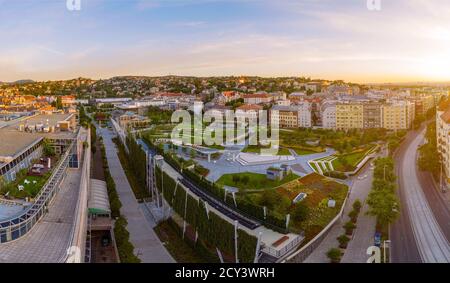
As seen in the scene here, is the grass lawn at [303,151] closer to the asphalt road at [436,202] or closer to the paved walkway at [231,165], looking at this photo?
the paved walkway at [231,165]

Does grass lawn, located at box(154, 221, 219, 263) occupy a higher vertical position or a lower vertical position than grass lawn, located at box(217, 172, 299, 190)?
lower

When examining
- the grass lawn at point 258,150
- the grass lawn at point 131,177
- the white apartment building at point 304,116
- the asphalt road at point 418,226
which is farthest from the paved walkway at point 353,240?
the white apartment building at point 304,116

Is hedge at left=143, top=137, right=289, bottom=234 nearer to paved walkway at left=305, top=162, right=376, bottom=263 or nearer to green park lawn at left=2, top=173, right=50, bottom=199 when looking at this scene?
paved walkway at left=305, top=162, right=376, bottom=263

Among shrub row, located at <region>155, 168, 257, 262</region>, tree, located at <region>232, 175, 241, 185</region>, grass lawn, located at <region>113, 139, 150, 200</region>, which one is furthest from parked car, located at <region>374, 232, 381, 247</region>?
grass lawn, located at <region>113, 139, 150, 200</region>

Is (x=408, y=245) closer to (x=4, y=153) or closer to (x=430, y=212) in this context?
(x=430, y=212)

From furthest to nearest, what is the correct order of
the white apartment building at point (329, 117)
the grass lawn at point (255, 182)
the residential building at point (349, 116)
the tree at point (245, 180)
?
1. the white apartment building at point (329, 117)
2. the residential building at point (349, 116)
3. the tree at point (245, 180)
4. the grass lawn at point (255, 182)

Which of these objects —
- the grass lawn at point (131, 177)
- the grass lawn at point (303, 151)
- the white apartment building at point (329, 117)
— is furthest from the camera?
the white apartment building at point (329, 117)
